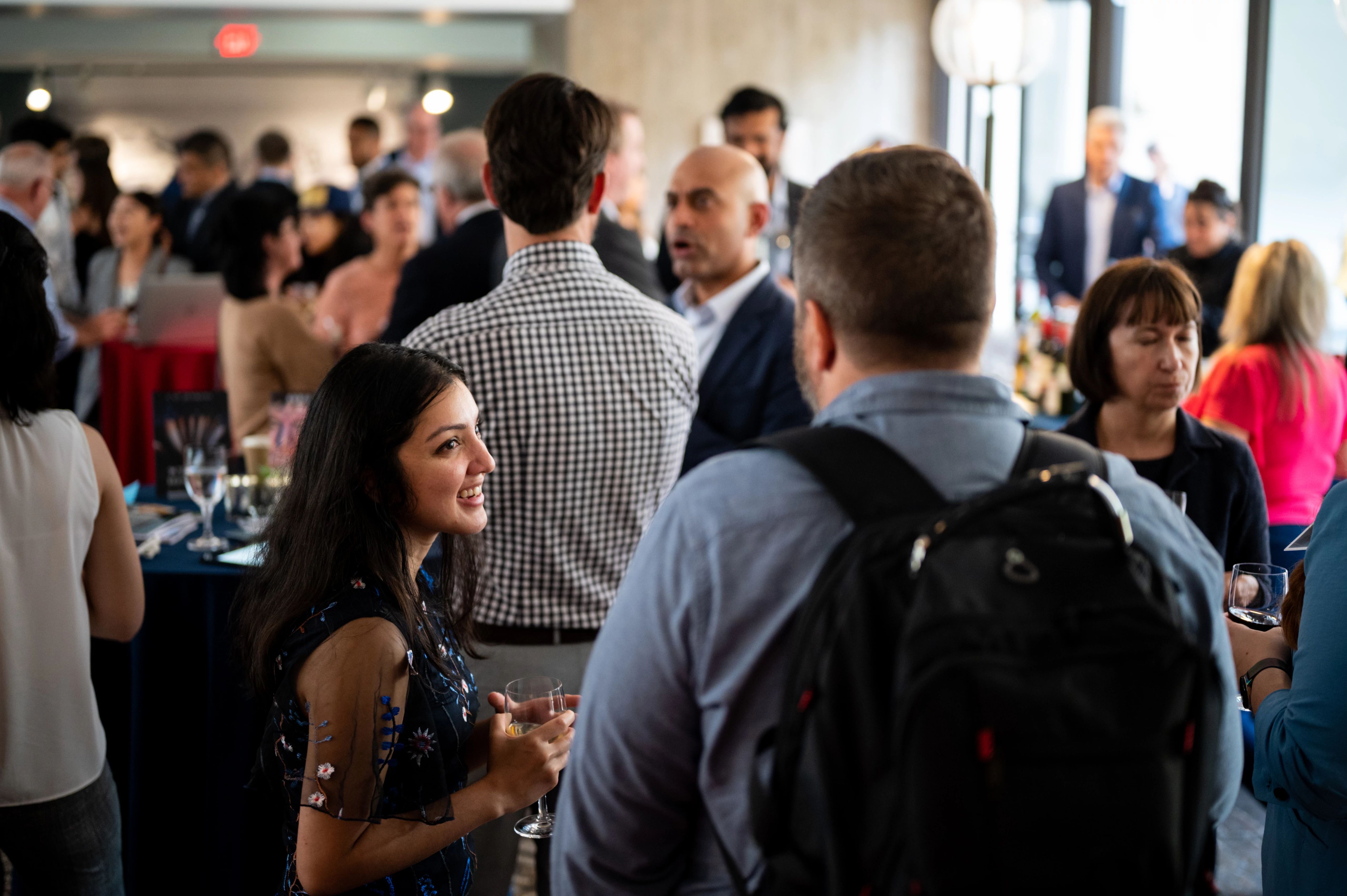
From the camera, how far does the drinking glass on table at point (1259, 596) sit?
5.76ft

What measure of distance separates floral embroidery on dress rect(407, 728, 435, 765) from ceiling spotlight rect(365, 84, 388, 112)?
993 cm

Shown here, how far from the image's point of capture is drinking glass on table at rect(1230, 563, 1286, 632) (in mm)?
1757

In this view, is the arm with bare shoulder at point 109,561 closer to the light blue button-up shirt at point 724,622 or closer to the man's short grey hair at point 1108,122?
the light blue button-up shirt at point 724,622

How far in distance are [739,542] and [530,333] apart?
1065 mm

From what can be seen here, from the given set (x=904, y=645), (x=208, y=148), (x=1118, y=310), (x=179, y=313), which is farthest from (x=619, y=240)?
(x=208, y=148)

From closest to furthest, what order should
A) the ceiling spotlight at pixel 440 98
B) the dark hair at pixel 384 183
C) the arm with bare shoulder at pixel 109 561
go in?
the arm with bare shoulder at pixel 109 561
the dark hair at pixel 384 183
the ceiling spotlight at pixel 440 98

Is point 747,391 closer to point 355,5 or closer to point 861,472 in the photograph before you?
point 861,472

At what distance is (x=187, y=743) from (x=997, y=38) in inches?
167

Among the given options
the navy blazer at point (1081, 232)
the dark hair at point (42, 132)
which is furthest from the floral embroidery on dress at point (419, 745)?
the navy blazer at point (1081, 232)

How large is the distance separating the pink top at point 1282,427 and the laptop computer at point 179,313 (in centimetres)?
383

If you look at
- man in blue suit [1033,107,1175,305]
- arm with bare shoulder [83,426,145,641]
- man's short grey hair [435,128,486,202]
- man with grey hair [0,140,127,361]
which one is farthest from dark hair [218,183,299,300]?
man in blue suit [1033,107,1175,305]

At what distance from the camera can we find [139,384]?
15.9 ft

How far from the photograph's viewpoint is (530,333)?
1939 millimetres

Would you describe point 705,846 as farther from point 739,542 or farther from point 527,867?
point 527,867
